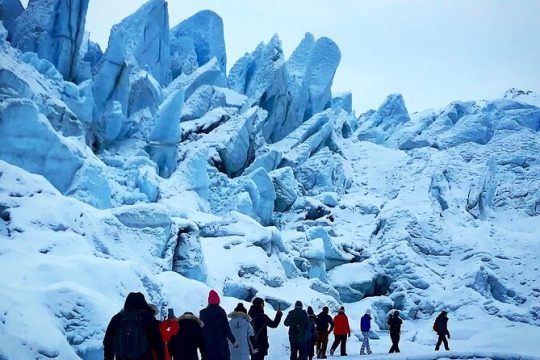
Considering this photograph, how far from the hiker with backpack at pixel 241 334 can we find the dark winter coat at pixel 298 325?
10.3ft

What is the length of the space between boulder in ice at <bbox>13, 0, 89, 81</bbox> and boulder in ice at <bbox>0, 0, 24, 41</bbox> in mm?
3475

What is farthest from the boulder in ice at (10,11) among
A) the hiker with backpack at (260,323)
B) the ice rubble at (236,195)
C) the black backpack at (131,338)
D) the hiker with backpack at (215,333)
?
the black backpack at (131,338)

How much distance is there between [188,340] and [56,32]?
36544 millimetres

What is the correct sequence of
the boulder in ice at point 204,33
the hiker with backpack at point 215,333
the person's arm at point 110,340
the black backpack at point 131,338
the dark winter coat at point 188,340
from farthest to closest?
the boulder in ice at point 204,33
the hiker with backpack at point 215,333
the dark winter coat at point 188,340
the person's arm at point 110,340
the black backpack at point 131,338

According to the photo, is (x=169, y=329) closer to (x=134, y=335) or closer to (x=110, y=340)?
(x=110, y=340)

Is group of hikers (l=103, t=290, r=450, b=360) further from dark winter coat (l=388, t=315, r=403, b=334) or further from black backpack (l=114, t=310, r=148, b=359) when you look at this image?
dark winter coat (l=388, t=315, r=403, b=334)

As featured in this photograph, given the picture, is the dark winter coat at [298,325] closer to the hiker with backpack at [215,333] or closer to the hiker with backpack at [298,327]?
the hiker with backpack at [298,327]

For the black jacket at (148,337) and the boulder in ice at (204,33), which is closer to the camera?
the black jacket at (148,337)

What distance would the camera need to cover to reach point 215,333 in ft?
23.0

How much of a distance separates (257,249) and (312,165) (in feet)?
97.8

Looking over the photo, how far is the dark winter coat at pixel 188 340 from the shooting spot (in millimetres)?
6777

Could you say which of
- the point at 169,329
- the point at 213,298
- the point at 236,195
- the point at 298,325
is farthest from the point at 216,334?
the point at 236,195

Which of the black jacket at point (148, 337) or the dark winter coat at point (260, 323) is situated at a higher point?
the black jacket at point (148, 337)

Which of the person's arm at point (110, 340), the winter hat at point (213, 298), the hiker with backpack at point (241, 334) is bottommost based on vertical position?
the hiker with backpack at point (241, 334)
